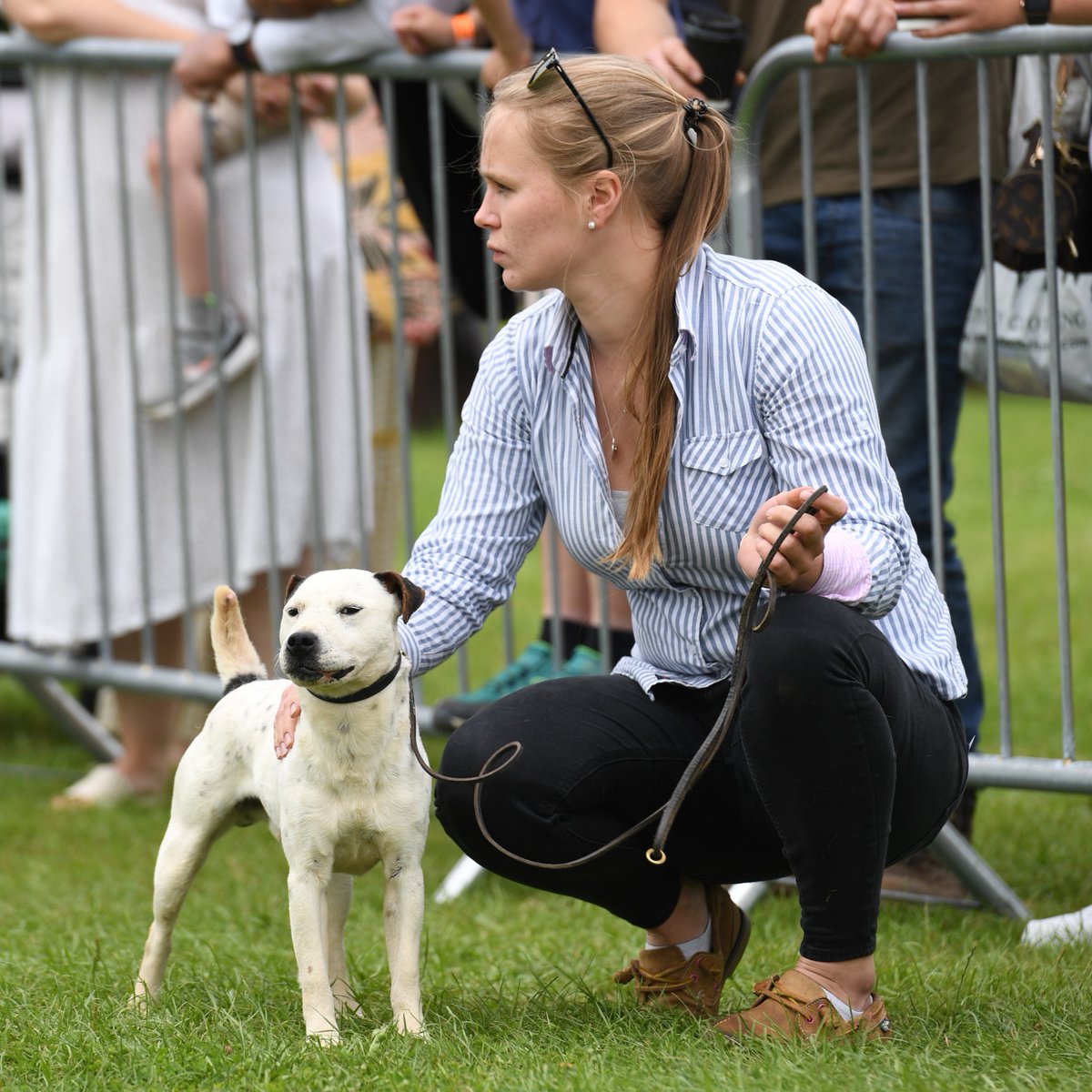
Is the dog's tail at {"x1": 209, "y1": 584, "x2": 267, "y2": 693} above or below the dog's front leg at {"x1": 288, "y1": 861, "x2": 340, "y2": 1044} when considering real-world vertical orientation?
above

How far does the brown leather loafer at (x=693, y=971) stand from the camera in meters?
2.70

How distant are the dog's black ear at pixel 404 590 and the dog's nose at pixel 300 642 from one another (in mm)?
180

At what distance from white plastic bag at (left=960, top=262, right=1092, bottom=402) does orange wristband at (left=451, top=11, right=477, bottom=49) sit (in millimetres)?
1334

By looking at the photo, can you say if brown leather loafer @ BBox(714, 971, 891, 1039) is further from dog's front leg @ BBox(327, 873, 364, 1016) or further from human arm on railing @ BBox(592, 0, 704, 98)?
human arm on railing @ BBox(592, 0, 704, 98)

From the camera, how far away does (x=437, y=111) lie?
401 centimetres

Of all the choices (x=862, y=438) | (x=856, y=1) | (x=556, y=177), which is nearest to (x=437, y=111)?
(x=856, y=1)

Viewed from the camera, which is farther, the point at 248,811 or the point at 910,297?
the point at 910,297

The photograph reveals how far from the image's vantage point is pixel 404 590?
2424mm

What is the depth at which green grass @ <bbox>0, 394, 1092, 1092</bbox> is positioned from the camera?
2320 millimetres

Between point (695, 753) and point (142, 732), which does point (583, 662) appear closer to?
point (695, 753)

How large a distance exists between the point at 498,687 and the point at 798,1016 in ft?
5.63

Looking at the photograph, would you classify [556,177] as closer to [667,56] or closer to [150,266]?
[667,56]

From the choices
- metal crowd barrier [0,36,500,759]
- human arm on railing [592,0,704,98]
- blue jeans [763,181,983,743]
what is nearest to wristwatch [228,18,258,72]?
metal crowd barrier [0,36,500,759]

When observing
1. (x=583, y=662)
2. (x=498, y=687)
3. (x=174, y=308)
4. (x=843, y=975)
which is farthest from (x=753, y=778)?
(x=174, y=308)
